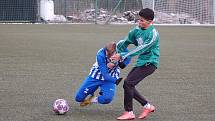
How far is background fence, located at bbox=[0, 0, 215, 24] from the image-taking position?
1239 inches

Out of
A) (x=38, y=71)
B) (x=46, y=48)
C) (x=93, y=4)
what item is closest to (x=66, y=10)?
(x=93, y=4)

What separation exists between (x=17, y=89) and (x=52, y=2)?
2563 centimetres

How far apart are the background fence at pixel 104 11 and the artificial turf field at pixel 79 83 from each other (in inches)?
551

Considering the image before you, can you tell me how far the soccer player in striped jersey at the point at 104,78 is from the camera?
745cm

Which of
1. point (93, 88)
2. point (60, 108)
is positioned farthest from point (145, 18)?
point (60, 108)

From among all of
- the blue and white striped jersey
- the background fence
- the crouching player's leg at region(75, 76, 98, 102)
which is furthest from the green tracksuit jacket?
the background fence

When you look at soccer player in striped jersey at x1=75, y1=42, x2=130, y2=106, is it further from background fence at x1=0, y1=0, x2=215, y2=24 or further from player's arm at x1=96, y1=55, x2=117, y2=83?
background fence at x1=0, y1=0, x2=215, y2=24

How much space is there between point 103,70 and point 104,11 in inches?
1105

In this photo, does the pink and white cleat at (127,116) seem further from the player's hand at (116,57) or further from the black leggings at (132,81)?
the player's hand at (116,57)

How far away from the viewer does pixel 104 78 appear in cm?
756

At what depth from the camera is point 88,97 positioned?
7922mm

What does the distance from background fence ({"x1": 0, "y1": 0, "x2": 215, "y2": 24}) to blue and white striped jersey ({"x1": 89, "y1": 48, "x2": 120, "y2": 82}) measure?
23.4 m

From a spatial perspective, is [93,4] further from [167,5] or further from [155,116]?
[155,116]

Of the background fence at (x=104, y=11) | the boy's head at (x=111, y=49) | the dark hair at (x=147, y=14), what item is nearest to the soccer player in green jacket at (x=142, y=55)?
the dark hair at (x=147, y=14)
